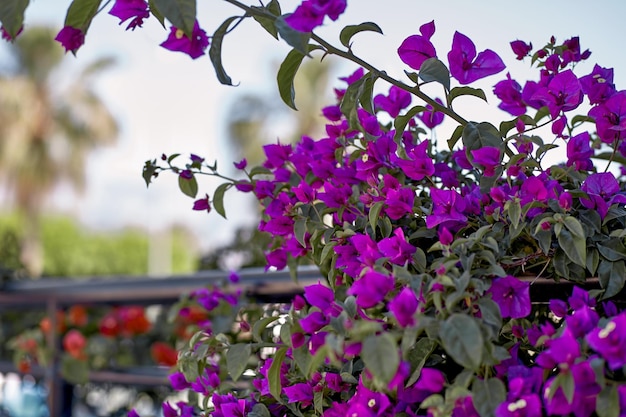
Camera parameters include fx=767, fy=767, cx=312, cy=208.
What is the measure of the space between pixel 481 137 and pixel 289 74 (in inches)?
8.1

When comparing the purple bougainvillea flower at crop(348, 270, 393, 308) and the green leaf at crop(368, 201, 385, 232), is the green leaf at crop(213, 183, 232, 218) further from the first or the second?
the purple bougainvillea flower at crop(348, 270, 393, 308)

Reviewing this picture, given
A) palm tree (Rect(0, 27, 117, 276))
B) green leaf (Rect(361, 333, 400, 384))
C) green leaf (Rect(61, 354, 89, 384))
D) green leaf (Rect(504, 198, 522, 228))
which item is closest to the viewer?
green leaf (Rect(361, 333, 400, 384))

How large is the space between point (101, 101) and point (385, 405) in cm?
1816

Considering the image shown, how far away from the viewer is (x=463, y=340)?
56 centimetres

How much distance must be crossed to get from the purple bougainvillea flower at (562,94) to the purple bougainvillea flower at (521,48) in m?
0.16

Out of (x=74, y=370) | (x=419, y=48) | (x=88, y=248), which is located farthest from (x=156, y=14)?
(x=88, y=248)


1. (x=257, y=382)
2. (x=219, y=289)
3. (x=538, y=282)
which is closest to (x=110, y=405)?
(x=219, y=289)

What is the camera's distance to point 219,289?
1390mm

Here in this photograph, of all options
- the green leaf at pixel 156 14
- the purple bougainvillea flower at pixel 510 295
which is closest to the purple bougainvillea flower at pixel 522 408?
the purple bougainvillea flower at pixel 510 295

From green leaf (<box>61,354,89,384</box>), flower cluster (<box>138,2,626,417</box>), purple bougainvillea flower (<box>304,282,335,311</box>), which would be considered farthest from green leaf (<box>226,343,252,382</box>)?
green leaf (<box>61,354,89,384</box>)

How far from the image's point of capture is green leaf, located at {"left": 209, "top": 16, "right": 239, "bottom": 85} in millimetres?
708

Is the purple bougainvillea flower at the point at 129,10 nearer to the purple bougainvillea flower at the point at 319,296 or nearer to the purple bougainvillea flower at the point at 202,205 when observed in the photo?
the purple bougainvillea flower at the point at 319,296

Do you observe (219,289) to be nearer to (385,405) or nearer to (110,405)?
(385,405)

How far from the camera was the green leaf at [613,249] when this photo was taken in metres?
0.74
